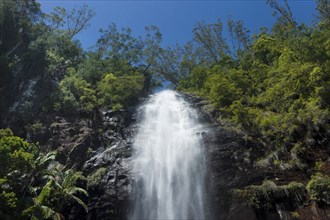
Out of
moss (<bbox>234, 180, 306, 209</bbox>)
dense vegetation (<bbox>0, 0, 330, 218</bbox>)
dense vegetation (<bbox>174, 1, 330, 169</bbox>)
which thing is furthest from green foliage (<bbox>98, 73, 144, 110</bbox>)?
moss (<bbox>234, 180, 306, 209</bbox>)

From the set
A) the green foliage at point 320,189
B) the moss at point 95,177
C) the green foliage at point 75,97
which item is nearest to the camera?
the green foliage at point 320,189

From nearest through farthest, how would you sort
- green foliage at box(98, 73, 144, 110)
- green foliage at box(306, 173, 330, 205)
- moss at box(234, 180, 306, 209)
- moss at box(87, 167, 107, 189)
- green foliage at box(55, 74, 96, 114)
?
green foliage at box(306, 173, 330, 205) → moss at box(234, 180, 306, 209) → moss at box(87, 167, 107, 189) → green foliage at box(55, 74, 96, 114) → green foliage at box(98, 73, 144, 110)

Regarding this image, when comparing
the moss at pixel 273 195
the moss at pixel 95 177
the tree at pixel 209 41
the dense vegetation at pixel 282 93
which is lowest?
the moss at pixel 273 195

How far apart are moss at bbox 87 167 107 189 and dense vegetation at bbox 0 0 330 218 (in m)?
0.18

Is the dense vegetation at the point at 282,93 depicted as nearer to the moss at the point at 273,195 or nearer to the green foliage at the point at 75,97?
the moss at the point at 273,195

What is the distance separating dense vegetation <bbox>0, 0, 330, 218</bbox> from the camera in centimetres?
1482

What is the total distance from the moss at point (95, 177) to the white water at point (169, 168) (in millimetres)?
1680

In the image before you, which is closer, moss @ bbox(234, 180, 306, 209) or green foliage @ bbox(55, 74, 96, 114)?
moss @ bbox(234, 180, 306, 209)

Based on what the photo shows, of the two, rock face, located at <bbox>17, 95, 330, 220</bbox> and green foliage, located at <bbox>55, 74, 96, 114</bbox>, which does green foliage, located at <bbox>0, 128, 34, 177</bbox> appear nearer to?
rock face, located at <bbox>17, 95, 330, 220</bbox>

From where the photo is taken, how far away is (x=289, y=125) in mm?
16688

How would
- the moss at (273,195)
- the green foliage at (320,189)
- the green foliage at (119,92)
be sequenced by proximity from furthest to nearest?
1. the green foliage at (119,92)
2. the moss at (273,195)
3. the green foliage at (320,189)

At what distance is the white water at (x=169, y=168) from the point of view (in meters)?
14.2

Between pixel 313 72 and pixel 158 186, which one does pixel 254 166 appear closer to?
pixel 158 186

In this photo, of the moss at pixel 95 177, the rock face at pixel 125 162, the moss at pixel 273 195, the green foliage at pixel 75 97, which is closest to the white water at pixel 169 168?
the rock face at pixel 125 162
